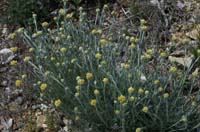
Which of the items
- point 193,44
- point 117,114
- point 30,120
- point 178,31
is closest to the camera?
point 117,114

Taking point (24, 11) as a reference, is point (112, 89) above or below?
below

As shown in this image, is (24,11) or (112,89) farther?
(24,11)

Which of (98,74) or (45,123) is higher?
(98,74)

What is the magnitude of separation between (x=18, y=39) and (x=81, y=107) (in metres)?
1.35

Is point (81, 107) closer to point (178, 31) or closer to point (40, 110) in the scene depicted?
point (40, 110)

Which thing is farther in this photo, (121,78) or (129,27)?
(129,27)

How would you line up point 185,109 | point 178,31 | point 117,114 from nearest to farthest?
point 117,114 → point 185,109 → point 178,31

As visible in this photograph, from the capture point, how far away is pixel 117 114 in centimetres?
240

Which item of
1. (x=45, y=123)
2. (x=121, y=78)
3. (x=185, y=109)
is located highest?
(x=121, y=78)

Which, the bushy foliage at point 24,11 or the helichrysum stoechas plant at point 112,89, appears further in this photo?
the bushy foliage at point 24,11

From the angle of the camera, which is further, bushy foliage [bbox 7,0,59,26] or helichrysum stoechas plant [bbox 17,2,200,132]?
bushy foliage [bbox 7,0,59,26]

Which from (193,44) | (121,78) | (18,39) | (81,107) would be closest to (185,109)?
(121,78)

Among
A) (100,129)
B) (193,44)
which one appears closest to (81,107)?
(100,129)

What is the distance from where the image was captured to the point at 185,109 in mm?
2582
